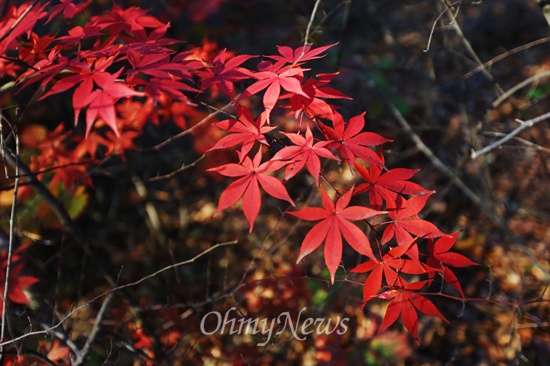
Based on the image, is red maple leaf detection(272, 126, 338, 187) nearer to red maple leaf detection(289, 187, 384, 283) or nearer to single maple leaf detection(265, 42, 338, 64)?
red maple leaf detection(289, 187, 384, 283)

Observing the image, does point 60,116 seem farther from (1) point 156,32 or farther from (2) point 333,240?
(2) point 333,240

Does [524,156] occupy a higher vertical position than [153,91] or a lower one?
lower

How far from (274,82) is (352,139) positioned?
0.28 metres

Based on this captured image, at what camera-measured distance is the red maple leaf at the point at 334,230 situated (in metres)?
1.16

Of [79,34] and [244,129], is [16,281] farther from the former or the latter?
[244,129]

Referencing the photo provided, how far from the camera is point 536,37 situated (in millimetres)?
5570

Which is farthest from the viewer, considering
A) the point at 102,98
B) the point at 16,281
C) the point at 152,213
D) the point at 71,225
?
the point at 152,213

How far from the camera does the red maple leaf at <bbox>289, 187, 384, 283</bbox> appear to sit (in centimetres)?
116

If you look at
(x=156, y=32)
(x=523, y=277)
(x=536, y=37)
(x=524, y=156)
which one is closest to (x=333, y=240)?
(x=156, y=32)

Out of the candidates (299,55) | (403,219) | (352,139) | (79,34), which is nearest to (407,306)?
(403,219)

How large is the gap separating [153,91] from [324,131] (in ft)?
1.64

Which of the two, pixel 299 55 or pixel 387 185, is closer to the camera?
pixel 387 185

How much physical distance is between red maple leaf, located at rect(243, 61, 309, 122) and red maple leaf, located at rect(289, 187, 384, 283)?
291 mm

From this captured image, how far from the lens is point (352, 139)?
4.29ft
